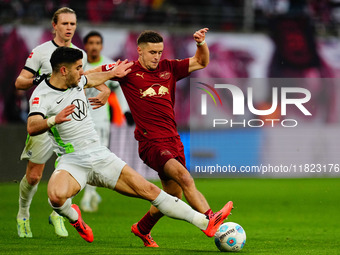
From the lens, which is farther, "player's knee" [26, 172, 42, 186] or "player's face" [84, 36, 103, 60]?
"player's face" [84, 36, 103, 60]

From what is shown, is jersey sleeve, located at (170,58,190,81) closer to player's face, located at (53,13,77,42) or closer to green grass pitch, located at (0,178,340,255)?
player's face, located at (53,13,77,42)

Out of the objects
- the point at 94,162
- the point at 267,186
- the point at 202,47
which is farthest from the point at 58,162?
the point at 267,186

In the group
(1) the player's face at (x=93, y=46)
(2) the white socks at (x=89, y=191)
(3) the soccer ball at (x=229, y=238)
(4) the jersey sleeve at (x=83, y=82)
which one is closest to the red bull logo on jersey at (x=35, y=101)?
(4) the jersey sleeve at (x=83, y=82)

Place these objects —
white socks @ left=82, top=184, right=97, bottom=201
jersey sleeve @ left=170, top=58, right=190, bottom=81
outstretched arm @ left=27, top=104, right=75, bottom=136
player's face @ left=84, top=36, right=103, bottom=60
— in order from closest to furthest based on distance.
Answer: outstretched arm @ left=27, top=104, right=75, bottom=136
jersey sleeve @ left=170, top=58, right=190, bottom=81
player's face @ left=84, top=36, right=103, bottom=60
white socks @ left=82, top=184, right=97, bottom=201

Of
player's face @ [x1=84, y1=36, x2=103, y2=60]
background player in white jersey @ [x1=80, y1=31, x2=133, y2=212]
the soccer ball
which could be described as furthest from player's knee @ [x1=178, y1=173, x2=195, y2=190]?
player's face @ [x1=84, y1=36, x2=103, y2=60]

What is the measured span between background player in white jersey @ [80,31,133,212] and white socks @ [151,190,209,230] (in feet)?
11.7

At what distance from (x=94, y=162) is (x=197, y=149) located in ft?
40.5

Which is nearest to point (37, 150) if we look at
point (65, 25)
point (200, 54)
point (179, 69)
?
point (65, 25)

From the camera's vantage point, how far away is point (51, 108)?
8141 millimetres

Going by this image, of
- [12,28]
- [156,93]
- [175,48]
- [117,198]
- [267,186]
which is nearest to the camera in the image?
[156,93]

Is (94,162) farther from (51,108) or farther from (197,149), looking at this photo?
(197,149)

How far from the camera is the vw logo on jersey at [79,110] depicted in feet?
27.1

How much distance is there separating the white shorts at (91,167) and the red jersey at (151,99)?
2.16ft

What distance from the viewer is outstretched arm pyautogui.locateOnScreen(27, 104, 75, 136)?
299 inches
